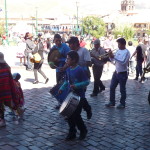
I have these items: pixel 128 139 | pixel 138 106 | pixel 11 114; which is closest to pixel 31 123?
pixel 11 114

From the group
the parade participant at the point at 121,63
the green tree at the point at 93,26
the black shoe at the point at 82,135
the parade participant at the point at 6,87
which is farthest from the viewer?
the green tree at the point at 93,26

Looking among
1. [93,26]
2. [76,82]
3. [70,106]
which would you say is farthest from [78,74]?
[93,26]

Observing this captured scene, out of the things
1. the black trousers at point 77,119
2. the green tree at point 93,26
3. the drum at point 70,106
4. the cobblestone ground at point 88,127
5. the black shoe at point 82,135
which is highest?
the green tree at point 93,26

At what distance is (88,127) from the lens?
595 cm

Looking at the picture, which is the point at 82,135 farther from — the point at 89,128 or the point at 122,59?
the point at 122,59

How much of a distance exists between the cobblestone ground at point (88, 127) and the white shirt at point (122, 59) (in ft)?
3.12

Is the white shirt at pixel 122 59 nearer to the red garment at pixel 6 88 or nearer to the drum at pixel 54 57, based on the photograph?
the drum at pixel 54 57

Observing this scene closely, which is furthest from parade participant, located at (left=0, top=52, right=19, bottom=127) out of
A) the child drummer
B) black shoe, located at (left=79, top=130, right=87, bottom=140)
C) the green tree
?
the green tree

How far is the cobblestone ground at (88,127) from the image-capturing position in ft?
16.6

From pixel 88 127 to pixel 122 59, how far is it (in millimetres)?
A: 1857

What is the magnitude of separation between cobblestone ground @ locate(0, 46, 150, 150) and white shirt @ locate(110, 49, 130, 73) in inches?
37.5

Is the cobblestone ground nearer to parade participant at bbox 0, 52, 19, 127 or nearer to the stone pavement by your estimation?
the stone pavement

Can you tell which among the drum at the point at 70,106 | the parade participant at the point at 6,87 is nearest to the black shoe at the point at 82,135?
the drum at the point at 70,106

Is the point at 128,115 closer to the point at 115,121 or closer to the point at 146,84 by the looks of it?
the point at 115,121
